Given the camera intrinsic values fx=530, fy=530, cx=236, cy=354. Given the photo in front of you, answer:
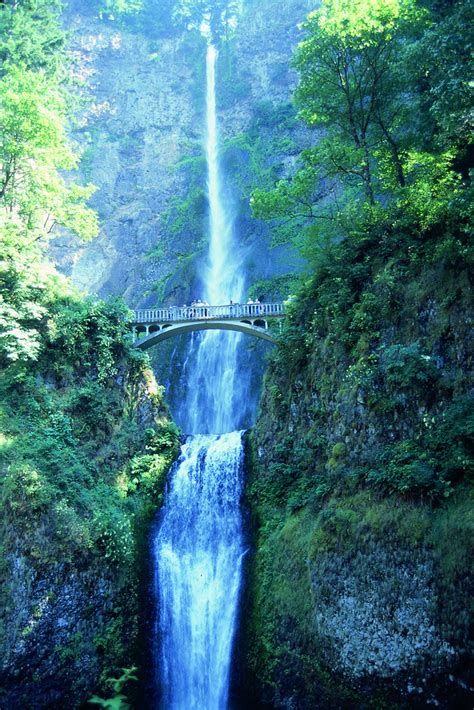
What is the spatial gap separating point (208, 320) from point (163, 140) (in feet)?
92.6

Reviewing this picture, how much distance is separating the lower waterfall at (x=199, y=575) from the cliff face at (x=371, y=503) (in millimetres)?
988

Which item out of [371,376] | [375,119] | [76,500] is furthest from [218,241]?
[371,376]

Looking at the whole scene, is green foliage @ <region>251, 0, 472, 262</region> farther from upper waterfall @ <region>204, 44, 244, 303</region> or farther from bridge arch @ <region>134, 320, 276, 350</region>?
upper waterfall @ <region>204, 44, 244, 303</region>

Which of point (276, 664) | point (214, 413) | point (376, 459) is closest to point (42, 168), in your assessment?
point (214, 413)

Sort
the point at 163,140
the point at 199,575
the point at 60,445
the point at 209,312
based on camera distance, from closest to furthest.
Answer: the point at 199,575 < the point at 60,445 < the point at 209,312 < the point at 163,140

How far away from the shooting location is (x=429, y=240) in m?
14.9

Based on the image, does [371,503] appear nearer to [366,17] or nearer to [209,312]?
[209,312]

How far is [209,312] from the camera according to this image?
24547 millimetres

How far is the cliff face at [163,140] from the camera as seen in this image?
3788 centimetres

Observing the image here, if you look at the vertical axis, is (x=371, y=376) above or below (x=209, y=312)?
below

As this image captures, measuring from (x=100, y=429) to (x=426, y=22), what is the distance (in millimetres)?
17486

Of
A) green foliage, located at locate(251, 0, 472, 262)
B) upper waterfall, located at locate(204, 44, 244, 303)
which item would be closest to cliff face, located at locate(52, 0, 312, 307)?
upper waterfall, located at locate(204, 44, 244, 303)

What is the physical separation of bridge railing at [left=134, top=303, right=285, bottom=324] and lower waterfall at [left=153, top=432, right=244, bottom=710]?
20.3 ft

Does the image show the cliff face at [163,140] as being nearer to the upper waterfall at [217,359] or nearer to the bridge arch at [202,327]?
the upper waterfall at [217,359]
